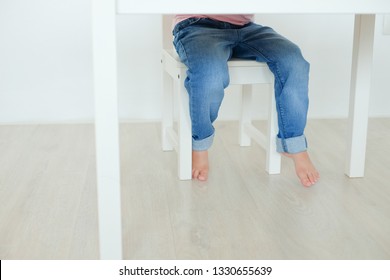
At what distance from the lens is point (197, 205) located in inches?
63.1

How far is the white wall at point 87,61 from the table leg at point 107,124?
121cm

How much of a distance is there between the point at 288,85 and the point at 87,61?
37.1 inches

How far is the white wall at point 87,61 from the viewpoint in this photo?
2348 mm

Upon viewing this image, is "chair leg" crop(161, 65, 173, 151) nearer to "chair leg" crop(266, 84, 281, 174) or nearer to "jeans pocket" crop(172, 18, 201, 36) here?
"jeans pocket" crop(172, 18, 201, 36)

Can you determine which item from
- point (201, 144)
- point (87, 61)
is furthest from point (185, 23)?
point (87, 61)

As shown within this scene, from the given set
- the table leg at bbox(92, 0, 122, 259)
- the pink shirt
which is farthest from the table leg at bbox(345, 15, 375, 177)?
the table leg at bbox(92, 0, 122, 259)

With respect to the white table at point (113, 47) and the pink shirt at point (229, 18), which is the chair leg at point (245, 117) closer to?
the pink shirt at point (229, 18)

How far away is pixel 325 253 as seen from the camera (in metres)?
1.34

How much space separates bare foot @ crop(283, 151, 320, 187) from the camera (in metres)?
1.75

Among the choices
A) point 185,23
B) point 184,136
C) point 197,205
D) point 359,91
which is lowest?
point 197,205

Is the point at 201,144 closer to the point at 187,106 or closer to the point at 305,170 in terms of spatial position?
the point at 187,106

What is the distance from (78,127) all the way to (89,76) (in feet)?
A: 0.65

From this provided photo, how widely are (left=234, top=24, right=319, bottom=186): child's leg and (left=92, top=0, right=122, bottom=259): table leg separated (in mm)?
646

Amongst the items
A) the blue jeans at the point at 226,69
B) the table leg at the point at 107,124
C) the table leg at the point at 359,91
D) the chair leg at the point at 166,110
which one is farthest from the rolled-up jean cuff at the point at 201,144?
the table leg at the point at 107,124
